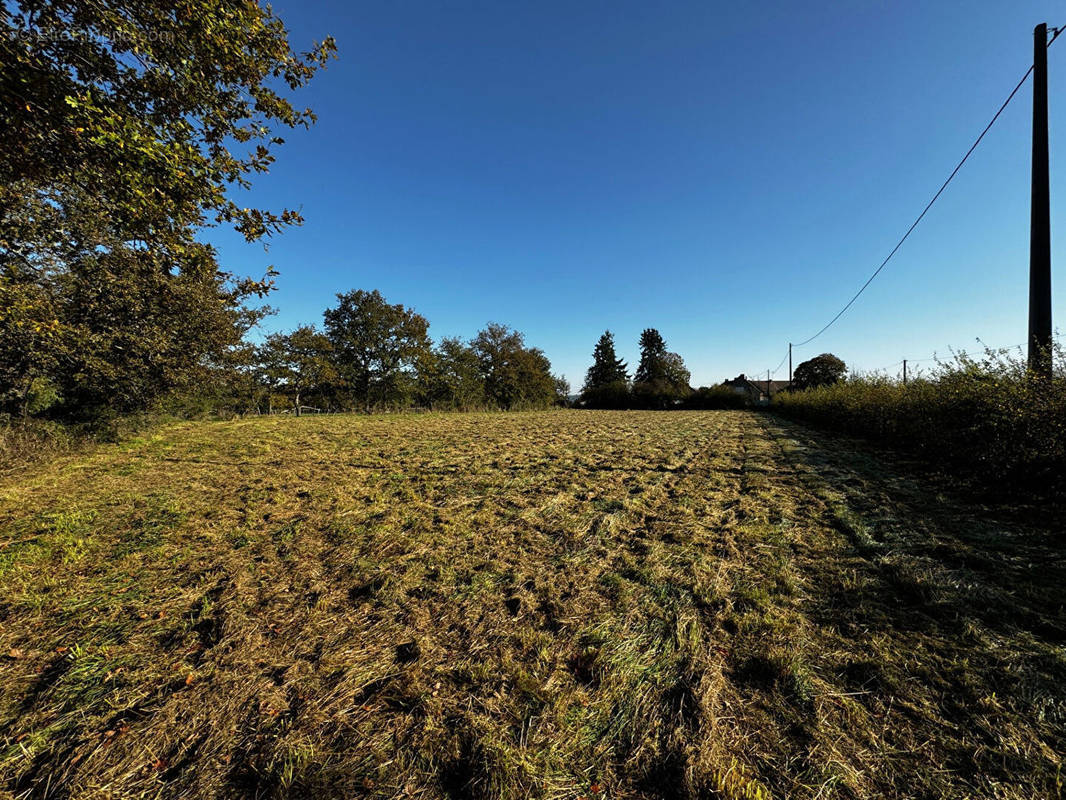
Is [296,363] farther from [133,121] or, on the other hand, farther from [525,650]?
[525,650]

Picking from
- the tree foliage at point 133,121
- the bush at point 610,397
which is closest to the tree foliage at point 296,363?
the tree foliage at point 133,121

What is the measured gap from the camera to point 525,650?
2.28 meters

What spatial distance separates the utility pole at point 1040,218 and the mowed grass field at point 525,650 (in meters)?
4.33

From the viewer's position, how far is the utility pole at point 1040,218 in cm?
630

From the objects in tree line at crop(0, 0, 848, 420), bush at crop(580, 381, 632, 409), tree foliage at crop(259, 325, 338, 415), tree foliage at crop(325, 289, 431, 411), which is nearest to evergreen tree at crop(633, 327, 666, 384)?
bush at crop(580, 381, 632, 409)

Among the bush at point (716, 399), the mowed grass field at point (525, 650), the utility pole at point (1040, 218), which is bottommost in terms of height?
the mowed grass field at point (525, 650)

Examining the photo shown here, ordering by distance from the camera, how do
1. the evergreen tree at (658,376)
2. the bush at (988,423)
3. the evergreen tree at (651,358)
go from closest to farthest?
the bush at (988,423), the evergreen tree at (658,376), the evergreen tree at (651,358)

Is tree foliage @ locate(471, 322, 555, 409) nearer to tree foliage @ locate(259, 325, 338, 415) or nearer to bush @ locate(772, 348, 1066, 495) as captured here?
tree foliage @ locate(259, 325, 338, 415)

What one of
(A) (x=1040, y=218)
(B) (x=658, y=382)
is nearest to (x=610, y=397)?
(B) (x=658, y=382)

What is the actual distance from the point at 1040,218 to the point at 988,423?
4.33 meters

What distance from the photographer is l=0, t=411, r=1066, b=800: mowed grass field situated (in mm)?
1546

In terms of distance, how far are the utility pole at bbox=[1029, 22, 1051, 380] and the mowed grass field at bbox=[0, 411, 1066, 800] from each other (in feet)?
14.2

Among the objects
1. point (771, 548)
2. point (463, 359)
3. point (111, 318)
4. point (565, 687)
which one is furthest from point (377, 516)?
point (463, 359)

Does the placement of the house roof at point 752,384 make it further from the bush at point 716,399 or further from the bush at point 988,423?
the bush at point 988,423
